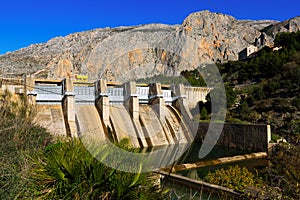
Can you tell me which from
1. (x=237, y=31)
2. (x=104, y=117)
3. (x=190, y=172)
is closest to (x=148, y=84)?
(x=104, y=117)

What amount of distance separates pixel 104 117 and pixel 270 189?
14.1m

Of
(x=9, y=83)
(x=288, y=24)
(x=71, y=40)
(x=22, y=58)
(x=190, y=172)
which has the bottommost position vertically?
(x=190, y=172)

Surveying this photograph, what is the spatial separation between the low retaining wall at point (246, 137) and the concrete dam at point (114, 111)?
2442 mm

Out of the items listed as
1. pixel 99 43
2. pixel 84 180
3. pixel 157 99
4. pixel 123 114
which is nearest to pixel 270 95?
pixel 157 99

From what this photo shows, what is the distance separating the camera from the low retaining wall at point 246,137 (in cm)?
1463

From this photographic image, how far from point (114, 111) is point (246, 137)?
26.2 ft

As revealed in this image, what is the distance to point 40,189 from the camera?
10.6ft

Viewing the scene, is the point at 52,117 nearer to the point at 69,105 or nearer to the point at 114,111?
the point at 69,105

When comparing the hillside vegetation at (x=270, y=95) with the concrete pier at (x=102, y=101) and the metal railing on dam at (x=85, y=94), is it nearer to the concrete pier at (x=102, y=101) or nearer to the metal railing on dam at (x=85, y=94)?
the metal railing on dam at (x=85, y=94)

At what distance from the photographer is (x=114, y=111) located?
18.0 metres

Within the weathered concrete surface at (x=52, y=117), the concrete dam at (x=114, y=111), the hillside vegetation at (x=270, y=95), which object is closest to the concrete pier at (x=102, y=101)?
the concrete dam at (x=114, y=111)

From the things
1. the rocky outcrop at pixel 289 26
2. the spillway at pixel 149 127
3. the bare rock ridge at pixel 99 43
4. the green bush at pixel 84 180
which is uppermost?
the rocky outcrop at pixel 289 26

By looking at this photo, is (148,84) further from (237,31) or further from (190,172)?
(237,31)

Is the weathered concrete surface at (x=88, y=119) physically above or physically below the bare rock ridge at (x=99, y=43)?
below
